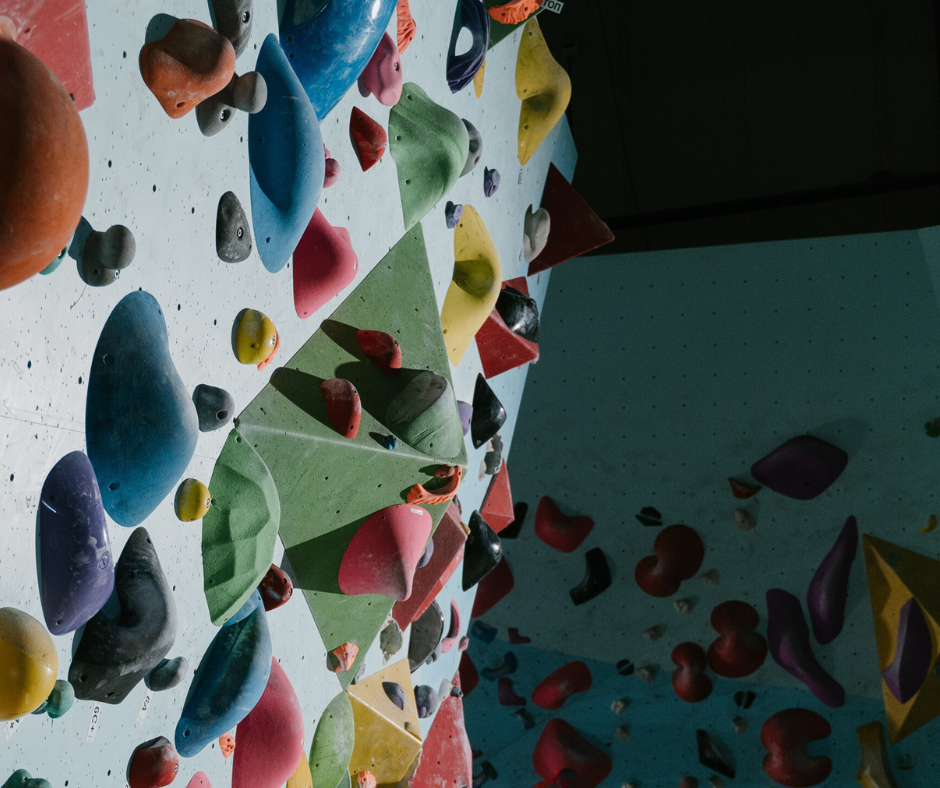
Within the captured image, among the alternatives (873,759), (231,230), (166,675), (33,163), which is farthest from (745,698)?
(33,163)

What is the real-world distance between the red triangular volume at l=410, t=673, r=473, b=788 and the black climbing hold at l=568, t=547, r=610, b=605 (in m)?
1.48

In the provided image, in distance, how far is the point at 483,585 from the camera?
4.65 meters

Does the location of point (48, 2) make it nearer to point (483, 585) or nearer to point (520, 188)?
point (520, 188)

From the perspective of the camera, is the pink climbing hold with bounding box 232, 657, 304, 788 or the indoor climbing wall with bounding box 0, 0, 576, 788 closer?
the indoor climbing wall with bounding box 0, 0, 576, 788

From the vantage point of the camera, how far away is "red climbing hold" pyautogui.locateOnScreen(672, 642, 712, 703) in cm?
432

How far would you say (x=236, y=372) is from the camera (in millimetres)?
1550

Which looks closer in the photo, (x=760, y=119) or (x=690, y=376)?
(x=690, y=376)

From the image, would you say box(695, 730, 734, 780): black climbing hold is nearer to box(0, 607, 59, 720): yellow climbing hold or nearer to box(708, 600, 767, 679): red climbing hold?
box(708, 600, 767, 679): red climbing hold

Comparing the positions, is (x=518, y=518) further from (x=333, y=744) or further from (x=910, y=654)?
(x=333, y=744)

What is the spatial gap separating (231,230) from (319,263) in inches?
12.5

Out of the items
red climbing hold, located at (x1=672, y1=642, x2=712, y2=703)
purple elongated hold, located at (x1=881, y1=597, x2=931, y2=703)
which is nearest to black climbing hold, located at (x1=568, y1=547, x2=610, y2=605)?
red climbing hold, located at (x1=672, y1=642, x2=712, y2=703)

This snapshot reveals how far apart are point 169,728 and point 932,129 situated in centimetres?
513

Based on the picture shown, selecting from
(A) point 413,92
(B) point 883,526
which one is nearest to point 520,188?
(A) point 413,92

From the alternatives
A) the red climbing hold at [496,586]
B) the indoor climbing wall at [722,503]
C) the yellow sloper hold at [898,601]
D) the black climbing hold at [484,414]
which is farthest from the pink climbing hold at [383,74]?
the yellow sloper hold at [898,601]
